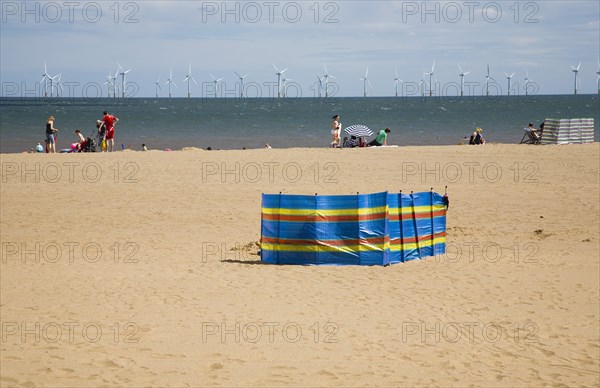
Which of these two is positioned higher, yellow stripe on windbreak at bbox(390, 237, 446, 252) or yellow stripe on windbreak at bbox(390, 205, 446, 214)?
yellow stripe on windbreak at bbox(390, 205, 446, 214)

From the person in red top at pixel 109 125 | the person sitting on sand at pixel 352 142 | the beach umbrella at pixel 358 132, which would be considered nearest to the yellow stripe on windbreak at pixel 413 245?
the beach umbrella at pixel 358 132

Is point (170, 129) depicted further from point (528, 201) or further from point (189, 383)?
point (189, 383)

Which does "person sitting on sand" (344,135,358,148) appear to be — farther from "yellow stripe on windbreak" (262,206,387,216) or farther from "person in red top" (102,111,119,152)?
"yellow stripe on windbreak" (262,206,387,216)

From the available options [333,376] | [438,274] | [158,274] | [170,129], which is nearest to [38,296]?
[158,274]

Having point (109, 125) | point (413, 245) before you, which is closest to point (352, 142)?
point (109, 125)

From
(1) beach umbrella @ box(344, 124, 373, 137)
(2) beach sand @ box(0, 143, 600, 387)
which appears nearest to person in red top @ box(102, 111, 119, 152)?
(2) beach sand @ box(0, 143, 600, 387)

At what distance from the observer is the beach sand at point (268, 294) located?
9711 millimetres

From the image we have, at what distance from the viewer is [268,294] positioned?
12.9 m

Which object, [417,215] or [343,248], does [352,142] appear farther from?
[343,248]

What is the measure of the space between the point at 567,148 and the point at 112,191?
67.7 feet

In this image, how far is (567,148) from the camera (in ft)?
108

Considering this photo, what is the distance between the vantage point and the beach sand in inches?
382

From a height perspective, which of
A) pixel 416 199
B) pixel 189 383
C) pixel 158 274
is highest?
pixel 416 199

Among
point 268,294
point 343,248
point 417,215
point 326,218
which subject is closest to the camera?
point 268,294
